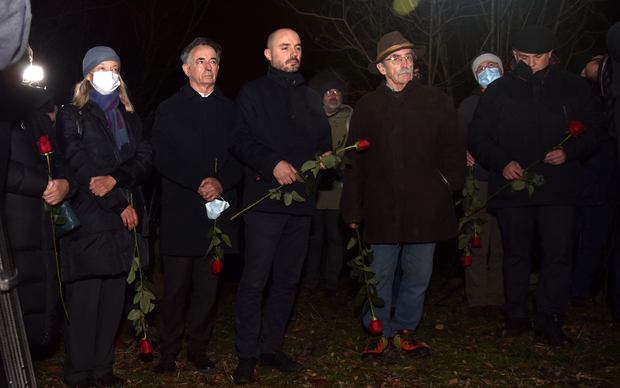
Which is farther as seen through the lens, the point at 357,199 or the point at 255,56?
the point at 255,56

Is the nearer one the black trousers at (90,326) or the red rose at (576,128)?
the black trousers at (90,326)

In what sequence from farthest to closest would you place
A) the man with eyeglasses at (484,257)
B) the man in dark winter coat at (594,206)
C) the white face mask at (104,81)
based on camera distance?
the man in dark winter coat at (594,206) → the man with eyeglasses at (484,257) → the white face mask at (104,81)

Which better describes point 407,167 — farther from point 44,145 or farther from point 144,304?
point 44,145

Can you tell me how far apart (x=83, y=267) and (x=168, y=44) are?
30.8 feet

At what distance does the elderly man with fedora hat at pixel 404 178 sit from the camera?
4395mm

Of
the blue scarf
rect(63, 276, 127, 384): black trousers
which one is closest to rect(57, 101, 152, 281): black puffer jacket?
the blue scarf

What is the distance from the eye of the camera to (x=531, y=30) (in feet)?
15.8


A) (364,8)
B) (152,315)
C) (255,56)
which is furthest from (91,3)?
(255,56)

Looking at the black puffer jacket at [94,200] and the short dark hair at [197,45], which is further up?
the short dark hair at [197,45]

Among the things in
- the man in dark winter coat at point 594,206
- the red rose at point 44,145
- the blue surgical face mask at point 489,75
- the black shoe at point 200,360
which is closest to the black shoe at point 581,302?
the man in dark winter coat at point 594,206

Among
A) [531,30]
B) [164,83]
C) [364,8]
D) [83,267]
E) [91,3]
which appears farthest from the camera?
[164,83]

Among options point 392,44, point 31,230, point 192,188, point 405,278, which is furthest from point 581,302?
point 31,230

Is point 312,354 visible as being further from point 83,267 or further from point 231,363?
point 83,267

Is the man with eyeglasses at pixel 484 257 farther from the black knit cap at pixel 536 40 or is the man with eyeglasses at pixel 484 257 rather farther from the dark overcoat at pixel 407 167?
the dark overcoat at pixel 407 167
